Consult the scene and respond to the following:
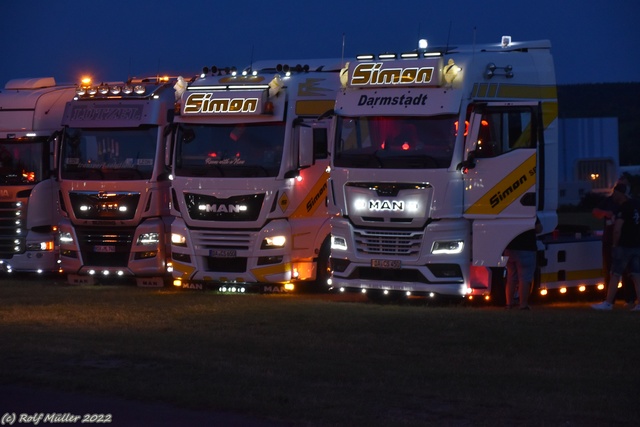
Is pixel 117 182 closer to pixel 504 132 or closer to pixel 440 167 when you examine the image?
pixel 440 167

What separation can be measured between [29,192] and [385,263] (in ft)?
27.8

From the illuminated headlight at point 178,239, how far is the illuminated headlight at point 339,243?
2779 mm

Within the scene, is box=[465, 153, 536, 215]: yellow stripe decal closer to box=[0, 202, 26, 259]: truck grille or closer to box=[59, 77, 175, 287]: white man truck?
box=[59, 77, 175, 287]: white man truck

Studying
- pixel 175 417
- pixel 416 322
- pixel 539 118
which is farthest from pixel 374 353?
pixel 539 118

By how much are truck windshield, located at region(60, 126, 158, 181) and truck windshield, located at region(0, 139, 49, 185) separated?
1.66m

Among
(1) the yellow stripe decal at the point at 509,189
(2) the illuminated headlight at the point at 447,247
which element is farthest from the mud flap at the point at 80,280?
(1) the yellow stripe decal at the point at 509,189

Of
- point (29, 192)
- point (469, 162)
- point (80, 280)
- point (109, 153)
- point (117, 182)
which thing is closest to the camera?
point (469, 162)

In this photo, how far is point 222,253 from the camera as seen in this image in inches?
738

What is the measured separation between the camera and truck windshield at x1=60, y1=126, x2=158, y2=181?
20266mm

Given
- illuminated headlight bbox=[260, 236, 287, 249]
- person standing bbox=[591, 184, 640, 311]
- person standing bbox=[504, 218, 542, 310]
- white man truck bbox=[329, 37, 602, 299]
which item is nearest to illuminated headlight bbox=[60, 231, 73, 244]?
illuminated headlight bbox=[260, 236, 287, 249]

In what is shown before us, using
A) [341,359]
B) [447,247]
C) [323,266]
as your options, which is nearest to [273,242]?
[323,266]

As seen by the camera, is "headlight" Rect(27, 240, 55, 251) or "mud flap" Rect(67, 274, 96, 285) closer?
"mud flap" Rect(67, 274, 96, 285)

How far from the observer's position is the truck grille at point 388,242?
55.3 feet

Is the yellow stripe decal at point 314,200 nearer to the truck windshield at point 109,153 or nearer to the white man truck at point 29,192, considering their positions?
the truck windshield at point 109,153
